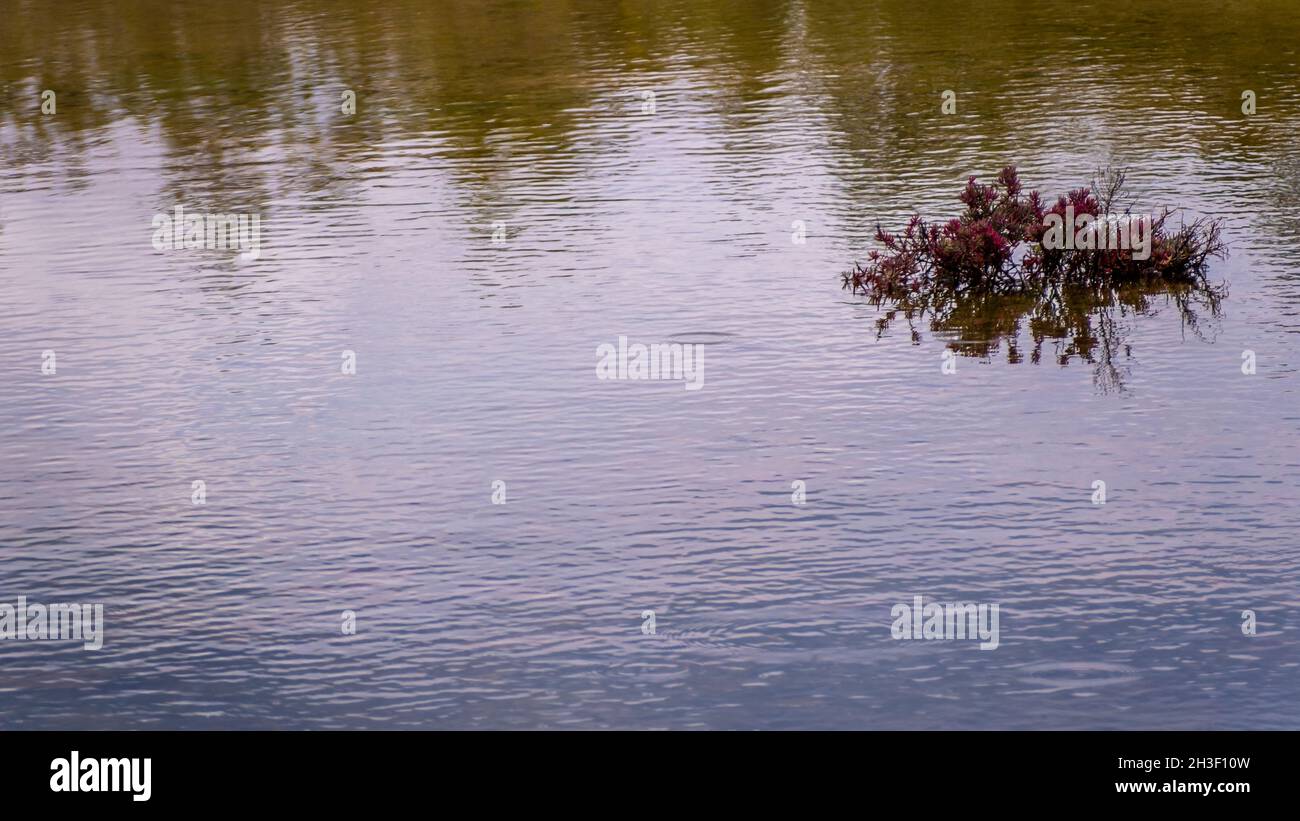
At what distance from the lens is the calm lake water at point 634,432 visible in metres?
9.87

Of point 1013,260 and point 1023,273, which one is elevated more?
point 1013,260

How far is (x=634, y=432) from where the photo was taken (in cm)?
1347

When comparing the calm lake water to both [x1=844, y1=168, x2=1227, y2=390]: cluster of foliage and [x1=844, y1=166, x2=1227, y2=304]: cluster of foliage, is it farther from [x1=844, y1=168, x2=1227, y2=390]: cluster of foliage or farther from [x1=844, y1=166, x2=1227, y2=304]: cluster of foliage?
[x1=844, y1=166, x2=1227, y2=304]: cluster of foliage

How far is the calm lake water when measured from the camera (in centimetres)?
987

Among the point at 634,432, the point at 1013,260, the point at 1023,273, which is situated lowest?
the point at 634,432

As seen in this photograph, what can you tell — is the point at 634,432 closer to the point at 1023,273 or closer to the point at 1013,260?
the point at 1023,273

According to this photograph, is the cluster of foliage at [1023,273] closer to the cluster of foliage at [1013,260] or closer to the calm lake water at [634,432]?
the cluster of foliage at [1013,260]

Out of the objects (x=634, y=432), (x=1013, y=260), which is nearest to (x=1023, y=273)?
(x=1013, y=260)

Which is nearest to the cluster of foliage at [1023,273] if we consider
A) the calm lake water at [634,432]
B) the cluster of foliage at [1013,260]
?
the cluster of foliage at [1013,260]

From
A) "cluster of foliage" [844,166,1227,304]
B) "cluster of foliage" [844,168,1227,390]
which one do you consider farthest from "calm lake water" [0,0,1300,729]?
"cluster of foliage" [844,166,1227,304]

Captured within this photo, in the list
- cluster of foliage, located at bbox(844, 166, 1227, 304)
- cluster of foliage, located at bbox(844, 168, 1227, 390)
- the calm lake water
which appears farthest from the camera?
cluster of foliage, located at bbox(844, 166, 1227, 304)

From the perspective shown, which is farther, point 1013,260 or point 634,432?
point 1013,260
